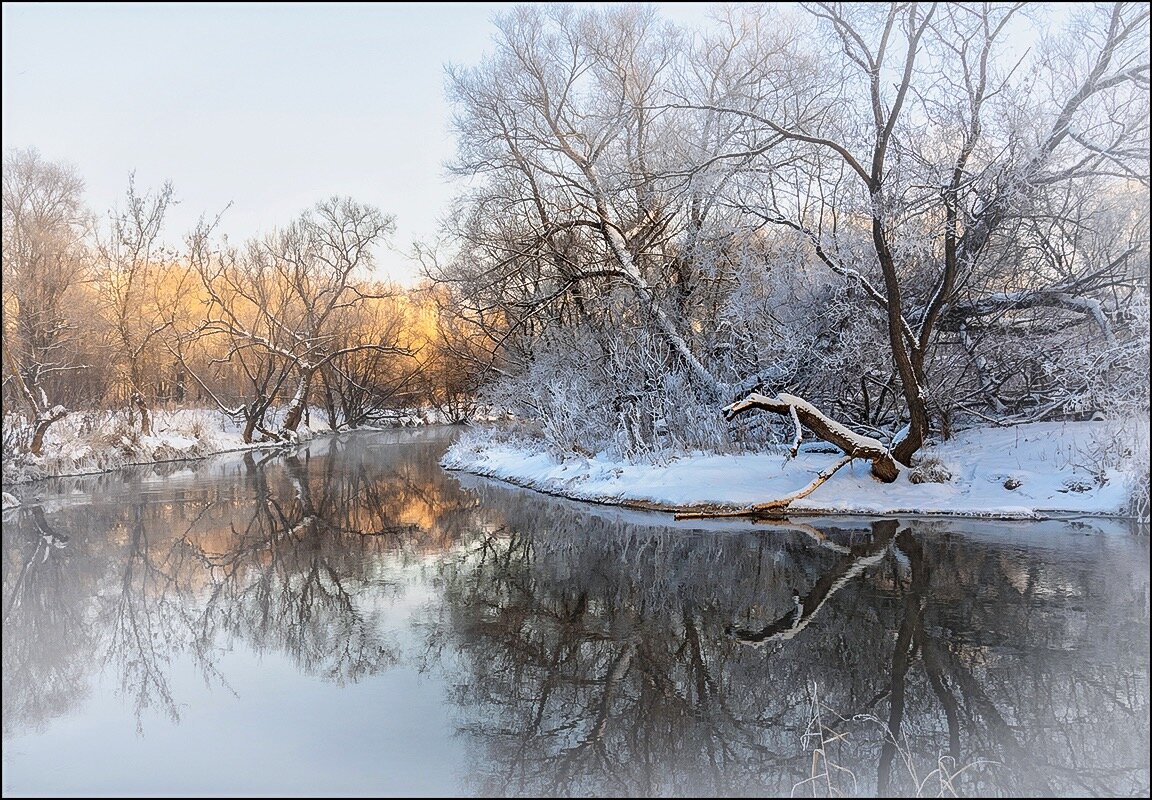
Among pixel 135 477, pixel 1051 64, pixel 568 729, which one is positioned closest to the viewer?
pixel 568 729

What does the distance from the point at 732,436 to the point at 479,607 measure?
1028 cm

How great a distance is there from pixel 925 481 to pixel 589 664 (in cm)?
998

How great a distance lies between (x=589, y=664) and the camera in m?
6.72

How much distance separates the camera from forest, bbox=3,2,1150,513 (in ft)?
40.9

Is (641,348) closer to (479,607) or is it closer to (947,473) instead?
(947,473)

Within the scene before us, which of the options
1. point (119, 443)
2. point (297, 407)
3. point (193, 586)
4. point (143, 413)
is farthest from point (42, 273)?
point (297, 407)

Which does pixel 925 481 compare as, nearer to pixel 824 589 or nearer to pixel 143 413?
pixel 824 589

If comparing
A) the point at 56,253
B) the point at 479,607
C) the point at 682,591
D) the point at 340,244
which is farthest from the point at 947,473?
the point at 340,244

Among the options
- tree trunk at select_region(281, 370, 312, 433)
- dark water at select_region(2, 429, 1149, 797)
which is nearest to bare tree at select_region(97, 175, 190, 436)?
tree trunk at select_region(281, 370, 312, 433)

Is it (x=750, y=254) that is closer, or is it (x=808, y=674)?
(x=808, y=674)

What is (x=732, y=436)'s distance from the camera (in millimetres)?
17844

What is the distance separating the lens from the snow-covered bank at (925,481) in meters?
13.1

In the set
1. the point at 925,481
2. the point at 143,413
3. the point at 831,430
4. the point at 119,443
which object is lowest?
the point at 925,481

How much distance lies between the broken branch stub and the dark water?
2.02m
